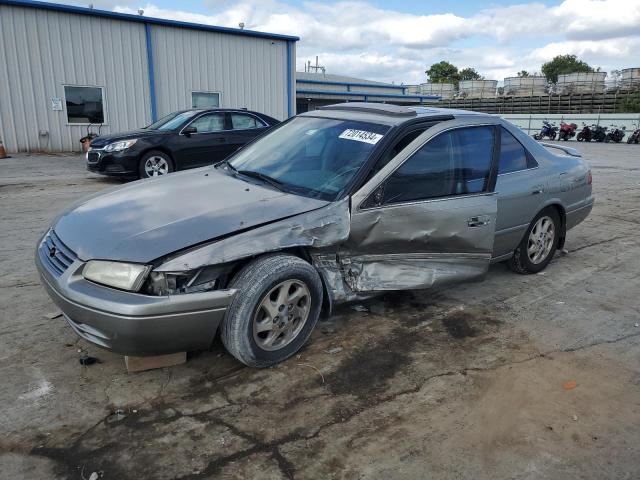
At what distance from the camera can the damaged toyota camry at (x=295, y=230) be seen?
2.77 meters

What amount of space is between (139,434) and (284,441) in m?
0.74

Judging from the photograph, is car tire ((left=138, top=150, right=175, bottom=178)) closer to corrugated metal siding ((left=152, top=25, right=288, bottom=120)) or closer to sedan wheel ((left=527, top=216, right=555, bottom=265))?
sedan wheel ((left=527, top=216, right=555, bottom=265))

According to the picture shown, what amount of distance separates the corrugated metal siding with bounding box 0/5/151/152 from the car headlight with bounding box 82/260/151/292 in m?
14.6

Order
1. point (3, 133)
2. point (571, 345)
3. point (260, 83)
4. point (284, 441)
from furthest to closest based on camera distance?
point (260, 83)
point (3, 133)
point (571, 345)
point (284, 441)

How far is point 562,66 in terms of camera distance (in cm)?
9925

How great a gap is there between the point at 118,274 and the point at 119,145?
7446mm

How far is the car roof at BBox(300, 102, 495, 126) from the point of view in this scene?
3.90 m

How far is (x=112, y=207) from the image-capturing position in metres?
3.41

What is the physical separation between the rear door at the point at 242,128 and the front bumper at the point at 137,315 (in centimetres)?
778

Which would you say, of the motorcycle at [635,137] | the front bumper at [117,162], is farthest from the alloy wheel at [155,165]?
the motorcycle at [635,137]

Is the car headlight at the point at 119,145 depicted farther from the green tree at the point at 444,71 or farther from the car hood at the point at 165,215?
the green tree at the point at 444,71

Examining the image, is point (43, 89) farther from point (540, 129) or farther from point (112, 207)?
point (540, 129)

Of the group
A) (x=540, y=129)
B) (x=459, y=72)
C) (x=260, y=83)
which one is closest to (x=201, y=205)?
(x=260, y=83)

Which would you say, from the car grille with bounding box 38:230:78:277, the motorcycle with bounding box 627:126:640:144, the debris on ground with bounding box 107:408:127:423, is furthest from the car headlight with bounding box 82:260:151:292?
the motorcycle with bounding box 627:126:640:144
